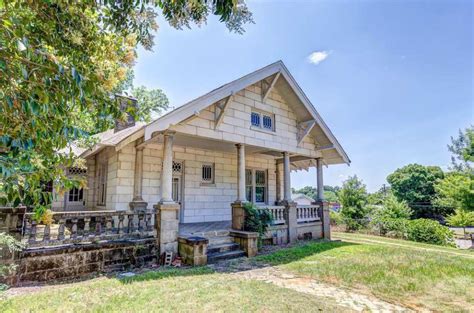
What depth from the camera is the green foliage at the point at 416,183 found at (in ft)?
119

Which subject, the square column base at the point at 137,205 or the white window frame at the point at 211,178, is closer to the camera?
the square column base at the point at 137,205

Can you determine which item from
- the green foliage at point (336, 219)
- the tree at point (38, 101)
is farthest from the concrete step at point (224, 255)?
the green foliage at point (336, 219)

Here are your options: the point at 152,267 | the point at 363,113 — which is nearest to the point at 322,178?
the point at 152,267

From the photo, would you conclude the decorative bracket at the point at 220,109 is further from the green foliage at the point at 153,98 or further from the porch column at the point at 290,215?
the green foliage at the point at 153,98

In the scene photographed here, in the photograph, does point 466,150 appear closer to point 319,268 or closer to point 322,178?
point 322,178

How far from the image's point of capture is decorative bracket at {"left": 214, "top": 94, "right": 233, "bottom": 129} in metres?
8.52

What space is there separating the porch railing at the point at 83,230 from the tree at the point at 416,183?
129ft

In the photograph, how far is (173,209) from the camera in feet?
23.9

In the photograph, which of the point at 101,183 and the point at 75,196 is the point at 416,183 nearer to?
the point at 101,183

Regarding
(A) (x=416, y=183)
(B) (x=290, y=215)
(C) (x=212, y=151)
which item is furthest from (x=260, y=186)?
(A) (x=416, y=183)

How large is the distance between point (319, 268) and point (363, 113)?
1942 centimetres

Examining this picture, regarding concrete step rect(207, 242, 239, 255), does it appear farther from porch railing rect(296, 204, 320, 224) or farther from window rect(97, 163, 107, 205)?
window rect(97, 163, 107, 205)

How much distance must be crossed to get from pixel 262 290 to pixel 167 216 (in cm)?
342

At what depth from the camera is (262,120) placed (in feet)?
33.9
